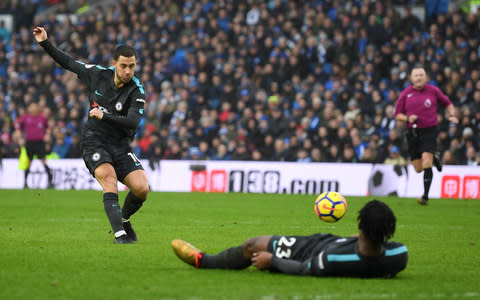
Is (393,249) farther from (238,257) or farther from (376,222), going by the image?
(238,257)

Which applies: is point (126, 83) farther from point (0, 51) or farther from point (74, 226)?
point (0, 51)

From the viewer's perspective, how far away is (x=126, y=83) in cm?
927

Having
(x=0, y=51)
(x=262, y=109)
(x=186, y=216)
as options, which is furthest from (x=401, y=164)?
(x=0, y=51)

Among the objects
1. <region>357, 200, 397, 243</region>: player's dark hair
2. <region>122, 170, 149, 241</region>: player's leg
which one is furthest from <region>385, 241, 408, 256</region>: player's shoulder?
<region>122, 170, 149, 241</region>: player's leg

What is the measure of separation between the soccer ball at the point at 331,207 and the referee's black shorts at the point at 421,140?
6.41 m

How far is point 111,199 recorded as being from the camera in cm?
891

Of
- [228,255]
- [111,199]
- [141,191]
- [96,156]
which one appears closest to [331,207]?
[141,191]

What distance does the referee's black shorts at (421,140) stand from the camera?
16094 mm

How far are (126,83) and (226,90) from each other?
15.5 metres

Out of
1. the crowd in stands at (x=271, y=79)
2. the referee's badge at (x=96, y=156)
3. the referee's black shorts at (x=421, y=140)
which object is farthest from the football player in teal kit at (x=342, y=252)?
the crowd in stands at (x=271, y=79)

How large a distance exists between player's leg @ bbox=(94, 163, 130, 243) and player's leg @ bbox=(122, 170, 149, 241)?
0.25 metres

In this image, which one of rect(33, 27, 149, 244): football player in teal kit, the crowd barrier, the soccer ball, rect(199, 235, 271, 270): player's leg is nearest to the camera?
rect(199, 235, 271, 270): player's leg

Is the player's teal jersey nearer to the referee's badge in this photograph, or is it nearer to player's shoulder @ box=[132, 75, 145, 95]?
player's shoulder @ box=[132, 75, 145, 95]

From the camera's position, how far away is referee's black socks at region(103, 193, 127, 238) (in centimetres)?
880
